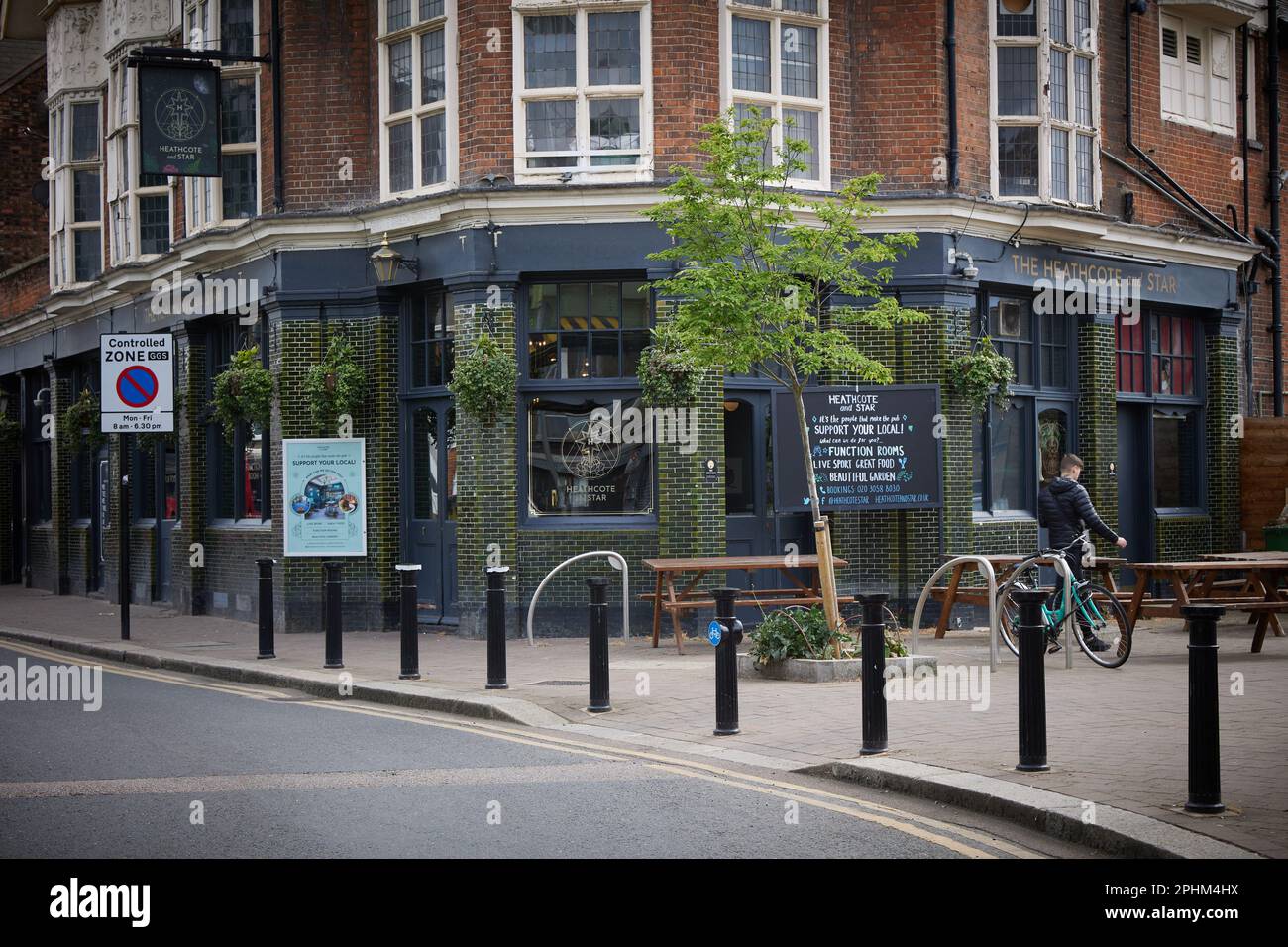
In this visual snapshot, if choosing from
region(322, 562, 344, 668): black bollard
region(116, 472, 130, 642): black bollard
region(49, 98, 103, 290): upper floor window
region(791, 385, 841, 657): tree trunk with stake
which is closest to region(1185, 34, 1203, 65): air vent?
region(791, 385, 841, 657): tree trunk with stake

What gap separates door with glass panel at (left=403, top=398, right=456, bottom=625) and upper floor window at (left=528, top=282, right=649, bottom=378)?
1542 millimetres

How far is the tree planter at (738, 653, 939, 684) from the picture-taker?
12414 mm

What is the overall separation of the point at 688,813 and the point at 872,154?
1189cm

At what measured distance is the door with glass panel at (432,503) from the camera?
1786 cm

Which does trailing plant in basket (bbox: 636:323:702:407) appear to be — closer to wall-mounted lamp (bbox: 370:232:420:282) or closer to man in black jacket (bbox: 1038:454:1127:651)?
wall-mounted lamp (bbox: 370:232:420:282)

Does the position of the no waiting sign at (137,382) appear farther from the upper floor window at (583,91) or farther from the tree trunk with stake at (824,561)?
the tree trunk with stake at (824,561)

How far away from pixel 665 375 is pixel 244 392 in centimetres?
593

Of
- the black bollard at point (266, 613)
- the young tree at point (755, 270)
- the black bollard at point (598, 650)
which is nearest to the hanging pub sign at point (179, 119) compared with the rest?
the black bollard at point (266, 613)

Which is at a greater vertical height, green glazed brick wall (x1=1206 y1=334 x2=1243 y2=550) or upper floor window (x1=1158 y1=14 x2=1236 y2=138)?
upper floor window (x1=1158 y1=14 x2=1236 y2=138)

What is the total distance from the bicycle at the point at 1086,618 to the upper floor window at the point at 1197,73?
10060mm

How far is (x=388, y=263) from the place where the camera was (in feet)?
56.9

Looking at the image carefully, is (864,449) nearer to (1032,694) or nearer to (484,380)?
(484,380)

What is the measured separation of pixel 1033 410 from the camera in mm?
19031
